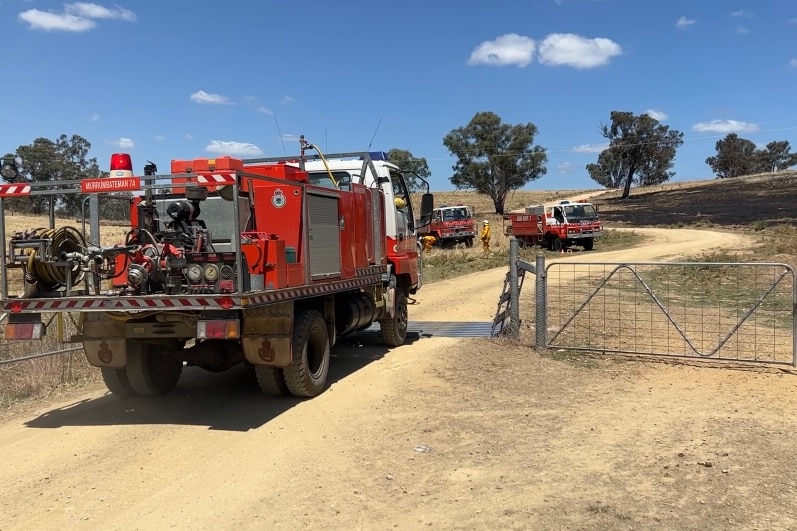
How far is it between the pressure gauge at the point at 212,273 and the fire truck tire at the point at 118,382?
1.97 metres

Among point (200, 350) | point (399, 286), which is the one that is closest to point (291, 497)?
point (200, 350)

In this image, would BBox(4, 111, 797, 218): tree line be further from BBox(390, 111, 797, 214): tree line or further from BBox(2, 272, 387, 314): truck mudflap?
BBox(2, 272, 387, 314): truck mudflap

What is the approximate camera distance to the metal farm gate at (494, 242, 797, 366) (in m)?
9.10

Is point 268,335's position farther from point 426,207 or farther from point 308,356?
point 426,207

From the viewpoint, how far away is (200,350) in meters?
7.16

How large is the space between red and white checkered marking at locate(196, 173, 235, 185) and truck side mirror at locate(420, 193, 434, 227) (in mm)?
4890

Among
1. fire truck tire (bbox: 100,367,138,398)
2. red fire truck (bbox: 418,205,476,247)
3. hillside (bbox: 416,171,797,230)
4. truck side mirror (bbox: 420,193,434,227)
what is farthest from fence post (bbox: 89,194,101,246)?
hillside (bbox: 416,171,797,230)

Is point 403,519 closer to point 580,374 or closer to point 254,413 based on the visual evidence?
point 254,413

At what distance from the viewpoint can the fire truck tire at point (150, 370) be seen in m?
7.08

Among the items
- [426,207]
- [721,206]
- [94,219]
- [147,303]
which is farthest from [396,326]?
[721,206]

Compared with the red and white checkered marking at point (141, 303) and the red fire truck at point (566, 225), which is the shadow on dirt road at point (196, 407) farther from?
the red fire truck at point (566, 225)

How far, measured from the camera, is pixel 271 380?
6977mm

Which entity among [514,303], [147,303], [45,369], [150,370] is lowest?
[45,369]

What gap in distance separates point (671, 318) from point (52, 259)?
7712 mm
